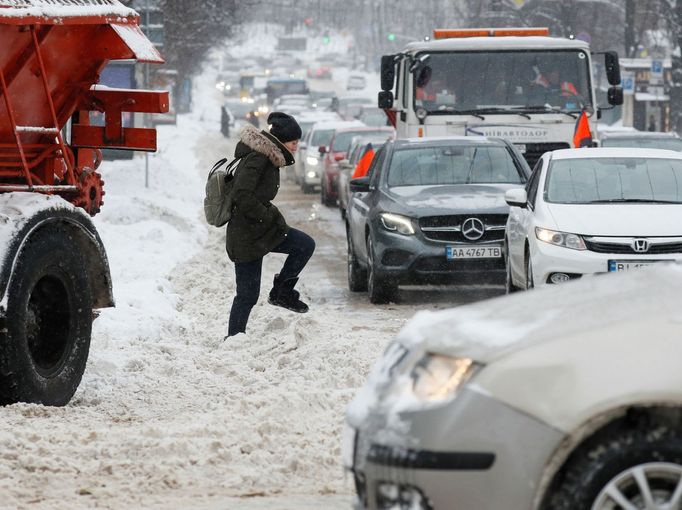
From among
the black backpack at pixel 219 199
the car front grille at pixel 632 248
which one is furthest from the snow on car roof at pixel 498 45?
the black backpack at pixel 219 199

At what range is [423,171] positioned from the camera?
15.2 m

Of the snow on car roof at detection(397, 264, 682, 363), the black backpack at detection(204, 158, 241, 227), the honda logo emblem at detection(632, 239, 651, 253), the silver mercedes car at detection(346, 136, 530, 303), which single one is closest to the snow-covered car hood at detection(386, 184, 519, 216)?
the silver mercedes car at detection(346, 136, 530, 303)

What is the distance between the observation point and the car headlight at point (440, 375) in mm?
4582

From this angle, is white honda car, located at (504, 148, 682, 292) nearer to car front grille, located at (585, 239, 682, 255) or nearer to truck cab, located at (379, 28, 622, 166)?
car front grille, located at (585, 239, 682, 255)

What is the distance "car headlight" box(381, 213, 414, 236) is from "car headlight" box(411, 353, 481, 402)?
30.8 feet

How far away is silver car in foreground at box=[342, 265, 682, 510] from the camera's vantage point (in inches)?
175

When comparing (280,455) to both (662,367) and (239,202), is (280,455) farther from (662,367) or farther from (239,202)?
(239,202)

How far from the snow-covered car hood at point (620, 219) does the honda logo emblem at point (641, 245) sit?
0.16ft

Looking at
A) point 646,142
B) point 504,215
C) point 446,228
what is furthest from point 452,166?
point 646,142

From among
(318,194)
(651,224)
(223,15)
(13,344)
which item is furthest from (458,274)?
(223,15)

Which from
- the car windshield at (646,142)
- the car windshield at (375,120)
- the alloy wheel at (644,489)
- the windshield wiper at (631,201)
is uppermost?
the alloy wheel at (644,489)

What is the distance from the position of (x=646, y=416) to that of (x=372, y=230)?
9.84 meters

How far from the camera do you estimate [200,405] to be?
334 inches

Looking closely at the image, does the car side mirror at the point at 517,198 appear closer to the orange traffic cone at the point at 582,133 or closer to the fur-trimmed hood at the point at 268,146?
the fur-trimmed hood at the point at 268,146
